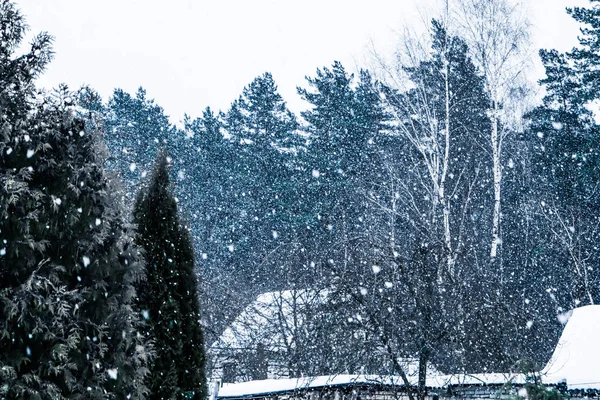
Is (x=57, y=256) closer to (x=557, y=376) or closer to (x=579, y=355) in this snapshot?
(x=557, y=376)

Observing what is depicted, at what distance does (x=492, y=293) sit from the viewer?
350 inches

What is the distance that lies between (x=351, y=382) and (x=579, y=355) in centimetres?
309

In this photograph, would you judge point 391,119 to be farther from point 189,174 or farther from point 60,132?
point 60,132

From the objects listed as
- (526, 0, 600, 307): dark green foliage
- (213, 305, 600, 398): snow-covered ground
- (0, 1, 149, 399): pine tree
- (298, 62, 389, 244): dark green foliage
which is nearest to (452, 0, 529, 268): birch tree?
(526, 0, 600, 307): dark green foliage

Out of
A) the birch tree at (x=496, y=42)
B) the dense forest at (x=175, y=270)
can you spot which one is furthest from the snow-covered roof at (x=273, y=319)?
the birch tree at (x=496, y=42)

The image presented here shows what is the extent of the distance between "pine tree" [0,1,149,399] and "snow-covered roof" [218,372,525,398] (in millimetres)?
3120

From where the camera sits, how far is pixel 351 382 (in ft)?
29.7

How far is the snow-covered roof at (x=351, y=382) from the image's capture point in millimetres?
8266

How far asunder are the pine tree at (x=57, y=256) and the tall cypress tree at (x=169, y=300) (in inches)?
36.6

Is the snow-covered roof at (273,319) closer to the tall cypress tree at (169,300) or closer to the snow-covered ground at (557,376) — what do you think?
the snow-covered ground at (557,376)

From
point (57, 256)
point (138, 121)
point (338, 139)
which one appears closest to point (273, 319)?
point (57, 256)

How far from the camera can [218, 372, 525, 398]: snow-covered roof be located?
8.27 m

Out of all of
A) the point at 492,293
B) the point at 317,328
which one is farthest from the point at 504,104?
the point at 317,328

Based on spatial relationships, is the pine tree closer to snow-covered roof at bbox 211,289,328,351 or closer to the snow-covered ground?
the snow-covered ground
